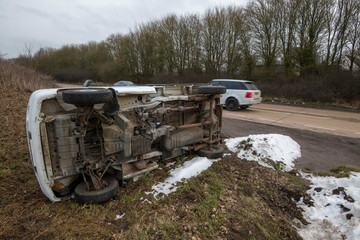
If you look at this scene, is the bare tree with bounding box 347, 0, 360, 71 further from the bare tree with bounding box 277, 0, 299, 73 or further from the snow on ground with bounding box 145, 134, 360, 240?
the snow on ground with bounding box 145, 134, 360, 240

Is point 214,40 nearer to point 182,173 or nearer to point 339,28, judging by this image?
point 339,28

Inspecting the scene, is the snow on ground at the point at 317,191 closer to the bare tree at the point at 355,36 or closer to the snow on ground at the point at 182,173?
the snow on ground at the point at 182,173

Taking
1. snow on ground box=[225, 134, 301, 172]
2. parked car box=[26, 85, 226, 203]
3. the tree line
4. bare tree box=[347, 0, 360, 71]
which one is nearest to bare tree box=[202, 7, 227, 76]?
the tree line

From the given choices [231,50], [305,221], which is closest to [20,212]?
[305,221]

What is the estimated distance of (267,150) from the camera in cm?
442

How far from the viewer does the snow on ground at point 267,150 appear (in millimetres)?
4172

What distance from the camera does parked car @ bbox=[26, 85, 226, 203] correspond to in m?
2.32

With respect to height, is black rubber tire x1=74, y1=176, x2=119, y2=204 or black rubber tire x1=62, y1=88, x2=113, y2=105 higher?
black rubber tire x1=62, y1=88, x2=113, y2=105

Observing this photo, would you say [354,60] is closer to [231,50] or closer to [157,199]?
[231,50]

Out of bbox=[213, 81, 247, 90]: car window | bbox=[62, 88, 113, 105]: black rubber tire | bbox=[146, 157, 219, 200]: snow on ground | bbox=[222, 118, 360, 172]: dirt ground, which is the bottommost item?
bbox=[222, 118, 360, 172]: dirt ground

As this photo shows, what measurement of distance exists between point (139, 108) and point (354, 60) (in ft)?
57.8

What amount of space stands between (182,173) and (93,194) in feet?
4.78

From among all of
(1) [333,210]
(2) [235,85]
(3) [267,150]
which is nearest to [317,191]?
(1) [333,210]

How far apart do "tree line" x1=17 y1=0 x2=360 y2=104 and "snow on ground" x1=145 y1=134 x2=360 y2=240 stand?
1140 centimetres
